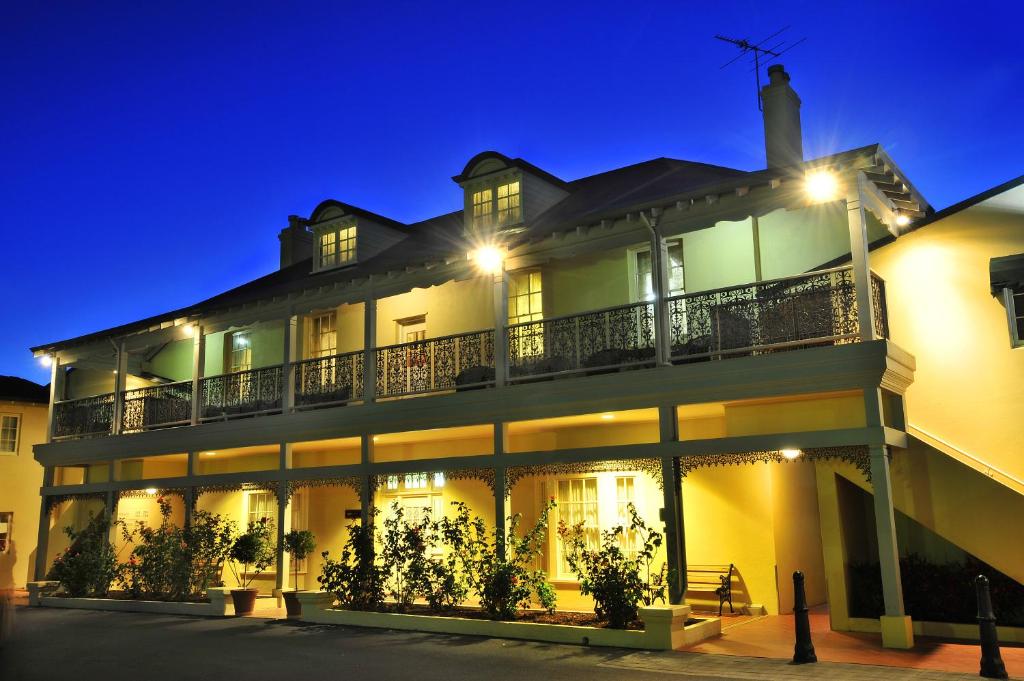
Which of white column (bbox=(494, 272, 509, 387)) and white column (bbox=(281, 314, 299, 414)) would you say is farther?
white column (bbox=(281, 314, 299, 414))

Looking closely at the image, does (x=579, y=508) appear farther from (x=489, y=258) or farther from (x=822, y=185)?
(x=822, y=185)

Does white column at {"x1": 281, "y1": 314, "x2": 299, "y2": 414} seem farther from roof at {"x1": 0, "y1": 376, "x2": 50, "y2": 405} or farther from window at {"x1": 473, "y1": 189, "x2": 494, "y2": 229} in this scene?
roof at {"x1": 0, "y1": 376, "x2": 50, "y2": 405}

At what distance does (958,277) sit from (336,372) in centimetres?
1069

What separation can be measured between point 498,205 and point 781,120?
5.46 metres

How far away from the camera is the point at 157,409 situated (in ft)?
63.7

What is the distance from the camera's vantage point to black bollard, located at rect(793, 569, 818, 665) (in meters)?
9.65

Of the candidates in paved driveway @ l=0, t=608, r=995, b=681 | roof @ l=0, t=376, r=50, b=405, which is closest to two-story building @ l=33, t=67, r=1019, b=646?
paved driveway @ l=0, t=608, r=995, b=681

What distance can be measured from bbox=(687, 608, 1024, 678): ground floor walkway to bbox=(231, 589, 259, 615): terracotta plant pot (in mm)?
8232

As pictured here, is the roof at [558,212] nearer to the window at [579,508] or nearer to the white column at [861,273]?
the white column at [861,273]

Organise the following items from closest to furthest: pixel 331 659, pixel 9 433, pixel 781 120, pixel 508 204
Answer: pixel 331 659 < pixel 781 120 < pixel 508 204 < pixel 9 433

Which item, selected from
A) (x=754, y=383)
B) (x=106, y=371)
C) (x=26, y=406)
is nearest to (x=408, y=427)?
(x=754, y=383)

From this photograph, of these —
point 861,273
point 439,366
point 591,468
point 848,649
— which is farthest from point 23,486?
point 861,273

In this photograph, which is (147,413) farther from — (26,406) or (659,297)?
(659,297)

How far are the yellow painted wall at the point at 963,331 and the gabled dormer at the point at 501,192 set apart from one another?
692 centimetres
